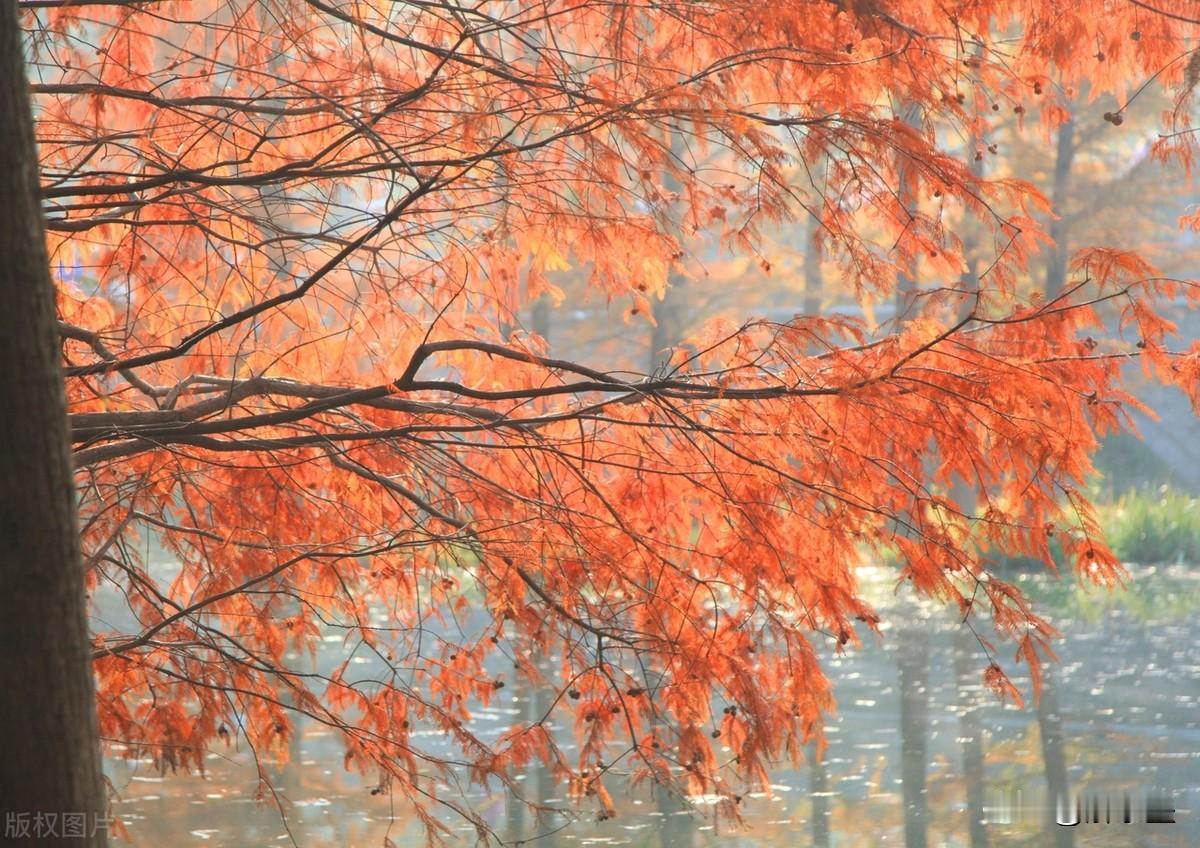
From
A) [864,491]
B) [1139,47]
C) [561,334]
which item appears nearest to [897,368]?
[864,491]

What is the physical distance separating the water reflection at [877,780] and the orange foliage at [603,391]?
1.40 m

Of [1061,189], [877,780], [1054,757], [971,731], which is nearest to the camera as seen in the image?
[877,780]

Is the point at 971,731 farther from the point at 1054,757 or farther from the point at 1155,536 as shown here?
the point at 1155,536

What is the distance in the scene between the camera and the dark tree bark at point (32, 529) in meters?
2.02

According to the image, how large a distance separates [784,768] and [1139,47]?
4.62 m

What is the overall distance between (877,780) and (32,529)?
20.1ft

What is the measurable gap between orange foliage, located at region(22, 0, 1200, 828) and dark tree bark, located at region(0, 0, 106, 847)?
679 millimetres

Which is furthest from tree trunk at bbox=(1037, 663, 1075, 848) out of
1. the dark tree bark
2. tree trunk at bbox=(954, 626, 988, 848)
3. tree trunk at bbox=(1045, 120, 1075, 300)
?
tree trunk at bbox=(1045, 120, 1075, 300)

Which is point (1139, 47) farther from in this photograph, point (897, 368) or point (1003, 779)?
point (1003, 779)

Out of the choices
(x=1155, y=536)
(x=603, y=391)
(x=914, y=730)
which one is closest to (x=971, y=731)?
(x=914, y=730)

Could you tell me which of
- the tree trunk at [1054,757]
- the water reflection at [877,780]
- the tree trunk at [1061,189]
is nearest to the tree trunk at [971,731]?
the water reflection at [877,780]

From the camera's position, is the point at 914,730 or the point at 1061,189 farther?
the point at 1061,189

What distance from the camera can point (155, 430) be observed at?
3.06 meters

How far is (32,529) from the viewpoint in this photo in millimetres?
2027
